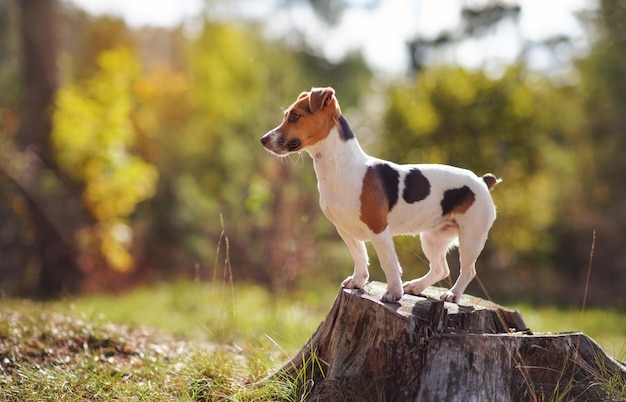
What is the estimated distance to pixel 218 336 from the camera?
5375 mm

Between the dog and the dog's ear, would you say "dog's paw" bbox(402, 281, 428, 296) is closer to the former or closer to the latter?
the dog

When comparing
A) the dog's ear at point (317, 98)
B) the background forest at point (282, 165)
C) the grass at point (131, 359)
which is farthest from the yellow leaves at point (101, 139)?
the dog's ear at point (317, 98)

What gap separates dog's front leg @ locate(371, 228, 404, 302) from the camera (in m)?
4.16

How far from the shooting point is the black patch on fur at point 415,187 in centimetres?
431

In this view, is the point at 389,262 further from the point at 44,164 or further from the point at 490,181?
the point at 44,164

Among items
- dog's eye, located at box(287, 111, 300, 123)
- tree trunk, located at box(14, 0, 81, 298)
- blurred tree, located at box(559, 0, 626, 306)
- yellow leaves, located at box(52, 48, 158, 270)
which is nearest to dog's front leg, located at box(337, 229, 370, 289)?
dog's eye, located at box(287, 111, 300, 123)

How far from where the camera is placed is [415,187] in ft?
14.2

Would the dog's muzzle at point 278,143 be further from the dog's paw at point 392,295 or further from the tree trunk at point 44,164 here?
the tree trunk at point 44,164

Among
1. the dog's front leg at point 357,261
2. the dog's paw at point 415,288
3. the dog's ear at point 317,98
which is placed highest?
the dog's ear at point 317,98

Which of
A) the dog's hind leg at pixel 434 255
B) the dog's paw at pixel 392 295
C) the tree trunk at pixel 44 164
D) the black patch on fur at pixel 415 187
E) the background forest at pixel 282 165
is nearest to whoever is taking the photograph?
the dog's paw at pixel 392 295

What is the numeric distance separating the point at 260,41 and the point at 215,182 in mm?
6248

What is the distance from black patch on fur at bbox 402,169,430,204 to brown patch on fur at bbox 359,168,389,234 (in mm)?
219

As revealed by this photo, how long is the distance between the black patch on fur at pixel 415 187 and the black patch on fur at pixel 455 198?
0.53ft

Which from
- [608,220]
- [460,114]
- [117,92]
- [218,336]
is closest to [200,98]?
[117,92]
